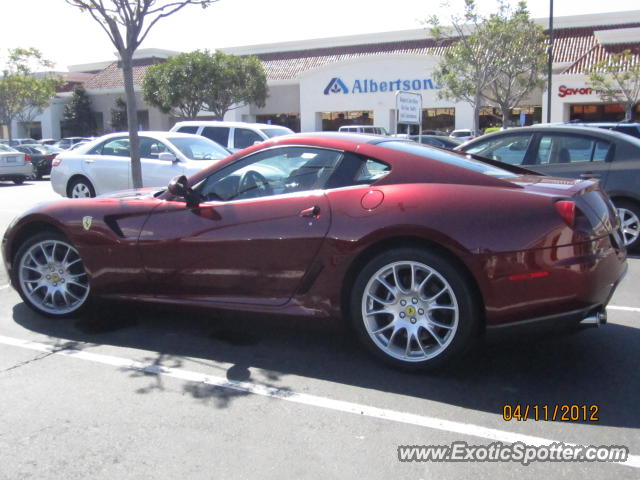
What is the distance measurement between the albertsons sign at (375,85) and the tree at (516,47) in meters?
10.1

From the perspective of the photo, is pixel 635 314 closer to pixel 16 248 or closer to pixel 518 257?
pixel 518 257

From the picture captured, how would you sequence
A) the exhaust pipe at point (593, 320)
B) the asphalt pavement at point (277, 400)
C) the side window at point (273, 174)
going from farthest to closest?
the side window at point (273, 174) → the exhaust pipe at point (593, 320) → the asphalt pavement at point (277, 400)

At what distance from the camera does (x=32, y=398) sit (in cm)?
378

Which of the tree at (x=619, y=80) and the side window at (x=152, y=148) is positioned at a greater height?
the tree at (x=619, y=80)

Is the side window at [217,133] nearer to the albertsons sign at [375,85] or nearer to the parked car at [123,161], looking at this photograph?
the parked car at [123,161]

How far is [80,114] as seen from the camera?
48.8m

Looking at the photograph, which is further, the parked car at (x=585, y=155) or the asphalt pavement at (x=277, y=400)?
the parked car at (x=585, y=155)

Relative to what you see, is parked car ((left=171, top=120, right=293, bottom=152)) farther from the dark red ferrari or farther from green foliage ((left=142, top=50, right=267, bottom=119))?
green foliage ((left=142, top=50, right=267, bottom=119))

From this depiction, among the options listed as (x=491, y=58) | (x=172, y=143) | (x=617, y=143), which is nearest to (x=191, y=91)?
(x=491, y=58)

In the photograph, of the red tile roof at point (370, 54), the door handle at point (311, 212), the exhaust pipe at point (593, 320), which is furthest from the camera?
the red tile roof at point (370, 54)

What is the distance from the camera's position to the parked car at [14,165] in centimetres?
2184

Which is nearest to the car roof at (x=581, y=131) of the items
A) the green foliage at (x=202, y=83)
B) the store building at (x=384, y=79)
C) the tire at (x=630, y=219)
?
the tire at (x=630, y=219)

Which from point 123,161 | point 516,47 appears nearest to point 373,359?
point 123,161

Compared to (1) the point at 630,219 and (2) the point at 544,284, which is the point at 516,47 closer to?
(1) the point at 630,219
